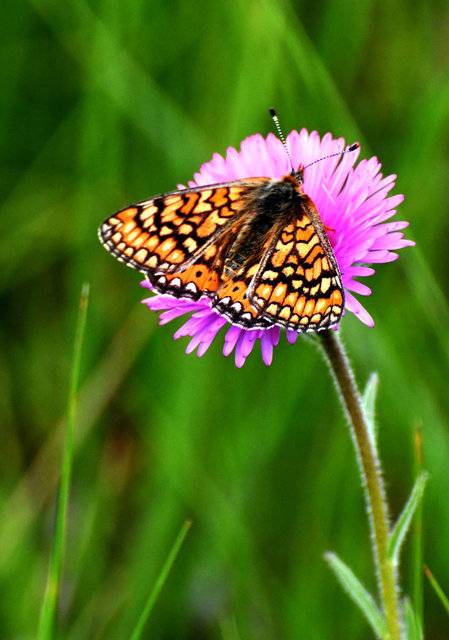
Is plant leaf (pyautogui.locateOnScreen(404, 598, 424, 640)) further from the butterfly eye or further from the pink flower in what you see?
the butterfly eye

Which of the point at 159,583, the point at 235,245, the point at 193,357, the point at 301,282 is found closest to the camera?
the point at 159,583

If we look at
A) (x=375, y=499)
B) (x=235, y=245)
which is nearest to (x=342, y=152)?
(x=235, y=245)

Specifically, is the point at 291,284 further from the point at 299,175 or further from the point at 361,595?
the point at 361,595

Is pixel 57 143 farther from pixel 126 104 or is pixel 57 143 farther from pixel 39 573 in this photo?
pixel 39 573

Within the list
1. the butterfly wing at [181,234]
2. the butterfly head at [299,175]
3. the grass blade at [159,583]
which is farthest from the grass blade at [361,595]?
the butterfly head at [299,175]

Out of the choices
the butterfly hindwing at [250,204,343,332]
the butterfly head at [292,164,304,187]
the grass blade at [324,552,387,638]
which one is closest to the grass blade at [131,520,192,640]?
the grass blade at [324,552,387,638]

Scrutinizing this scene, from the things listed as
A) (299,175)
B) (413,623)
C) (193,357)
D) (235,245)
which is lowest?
(413,623)

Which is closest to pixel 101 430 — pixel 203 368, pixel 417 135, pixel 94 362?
pixel 94 362
